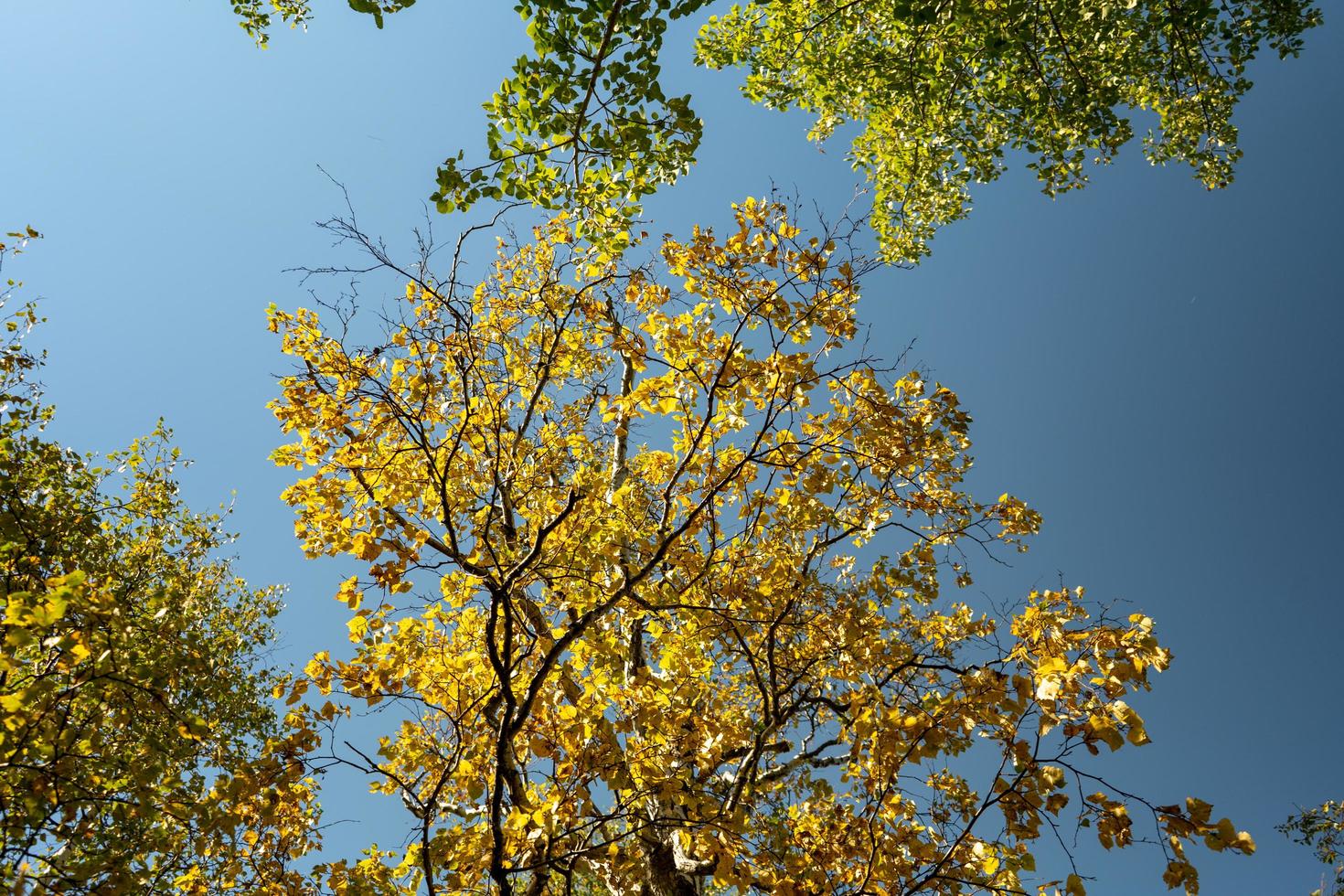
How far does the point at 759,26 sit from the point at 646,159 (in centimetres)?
750

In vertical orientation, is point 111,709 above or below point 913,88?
below

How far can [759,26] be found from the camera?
34.6 ft

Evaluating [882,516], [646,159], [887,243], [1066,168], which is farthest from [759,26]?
[882,516]

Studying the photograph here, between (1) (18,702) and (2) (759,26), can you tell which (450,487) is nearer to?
(1) (18,702)

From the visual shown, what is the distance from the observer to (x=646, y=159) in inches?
185

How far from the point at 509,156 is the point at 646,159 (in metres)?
0.94

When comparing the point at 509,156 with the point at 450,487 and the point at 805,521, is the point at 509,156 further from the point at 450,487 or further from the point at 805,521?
the point at 805,521

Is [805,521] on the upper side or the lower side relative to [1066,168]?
lower

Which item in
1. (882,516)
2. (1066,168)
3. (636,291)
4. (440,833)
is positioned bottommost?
(440,833)

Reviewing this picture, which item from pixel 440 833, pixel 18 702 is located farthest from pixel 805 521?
pixel 18 702

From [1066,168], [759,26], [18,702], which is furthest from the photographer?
[759,26]

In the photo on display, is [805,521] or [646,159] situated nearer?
[646,159]

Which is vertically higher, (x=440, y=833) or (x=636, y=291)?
→ (x=636, y=291)

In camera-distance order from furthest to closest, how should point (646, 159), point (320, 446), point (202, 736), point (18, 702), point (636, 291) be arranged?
point (636, 291) → point (320, 446) → point (646, 159) → point (202, 736) → point (18, 702)
